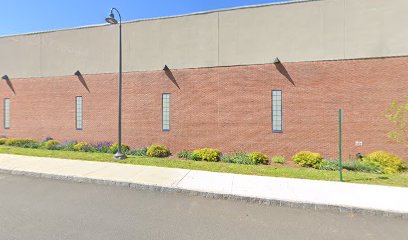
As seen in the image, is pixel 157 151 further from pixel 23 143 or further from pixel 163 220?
pixel 23 143

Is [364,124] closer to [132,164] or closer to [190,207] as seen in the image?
[190,207]

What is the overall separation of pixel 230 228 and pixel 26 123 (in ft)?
62.1

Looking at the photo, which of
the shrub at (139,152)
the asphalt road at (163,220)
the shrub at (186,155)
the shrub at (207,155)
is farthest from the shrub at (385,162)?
the shrub at (139,152)

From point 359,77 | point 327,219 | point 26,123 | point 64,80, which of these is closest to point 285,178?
point 327,219

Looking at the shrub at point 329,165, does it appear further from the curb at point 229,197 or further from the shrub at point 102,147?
the shrub at point 102,147

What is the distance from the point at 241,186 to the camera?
20.0 ft

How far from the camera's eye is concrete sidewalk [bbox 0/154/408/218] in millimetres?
4918

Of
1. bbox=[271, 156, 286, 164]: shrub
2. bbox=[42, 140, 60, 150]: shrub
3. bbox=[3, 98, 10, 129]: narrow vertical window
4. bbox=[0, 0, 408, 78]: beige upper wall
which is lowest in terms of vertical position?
bbox=[271, 156, 286, 164]: shrub

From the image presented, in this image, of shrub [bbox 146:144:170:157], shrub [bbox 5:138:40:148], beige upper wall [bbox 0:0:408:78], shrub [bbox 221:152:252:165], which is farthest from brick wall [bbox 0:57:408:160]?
shrub [bbox 221:152:252:165]

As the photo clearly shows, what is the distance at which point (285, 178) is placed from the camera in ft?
22.6

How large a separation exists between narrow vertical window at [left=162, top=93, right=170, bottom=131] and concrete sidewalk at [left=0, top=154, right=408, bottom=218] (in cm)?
535

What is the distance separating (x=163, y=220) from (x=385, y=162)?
10489 millimetres

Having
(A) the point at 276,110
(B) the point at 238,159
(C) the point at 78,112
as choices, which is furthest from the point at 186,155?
(C) the point at 78,112

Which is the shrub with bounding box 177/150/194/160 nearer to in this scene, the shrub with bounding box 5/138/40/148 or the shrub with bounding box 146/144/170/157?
the shrub with bounding box 146/144/170/157
